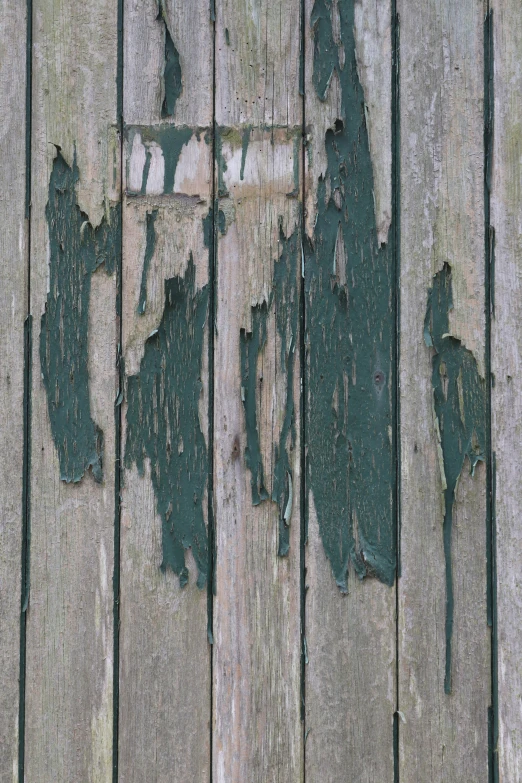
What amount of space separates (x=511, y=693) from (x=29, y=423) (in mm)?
790

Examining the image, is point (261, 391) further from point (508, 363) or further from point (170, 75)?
point (170, 75)

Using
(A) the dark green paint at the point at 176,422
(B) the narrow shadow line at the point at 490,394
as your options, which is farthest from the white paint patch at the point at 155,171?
(B) the narrow shadow line at the point at 490,394

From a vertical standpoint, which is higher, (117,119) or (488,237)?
(117,119)

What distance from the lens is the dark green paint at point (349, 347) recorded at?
105 centimetres

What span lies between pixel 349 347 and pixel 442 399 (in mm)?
154

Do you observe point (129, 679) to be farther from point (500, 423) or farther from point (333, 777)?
point (500, 423)

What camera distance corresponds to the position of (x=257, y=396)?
3.47ft

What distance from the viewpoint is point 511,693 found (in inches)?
41.2

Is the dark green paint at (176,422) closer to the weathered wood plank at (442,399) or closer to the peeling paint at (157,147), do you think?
the peeling paint at (157,147)

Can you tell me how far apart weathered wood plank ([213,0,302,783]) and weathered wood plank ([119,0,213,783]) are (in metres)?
0.03

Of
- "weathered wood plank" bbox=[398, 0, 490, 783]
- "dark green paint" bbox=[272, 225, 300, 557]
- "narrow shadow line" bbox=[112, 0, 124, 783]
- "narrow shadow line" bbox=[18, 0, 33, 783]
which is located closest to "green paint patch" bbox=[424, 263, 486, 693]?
"weathered wood plank" bbox=[398, 0, 490, 783]

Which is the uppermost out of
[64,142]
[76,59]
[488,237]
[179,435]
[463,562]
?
[76,59]

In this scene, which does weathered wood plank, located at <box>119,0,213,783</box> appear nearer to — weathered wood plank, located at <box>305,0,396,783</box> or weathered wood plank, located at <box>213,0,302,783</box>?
weathered wood plank, located at <box>213,0,302,783</box>

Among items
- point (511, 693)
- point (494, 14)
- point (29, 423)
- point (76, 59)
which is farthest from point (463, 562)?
point (76, 59)
